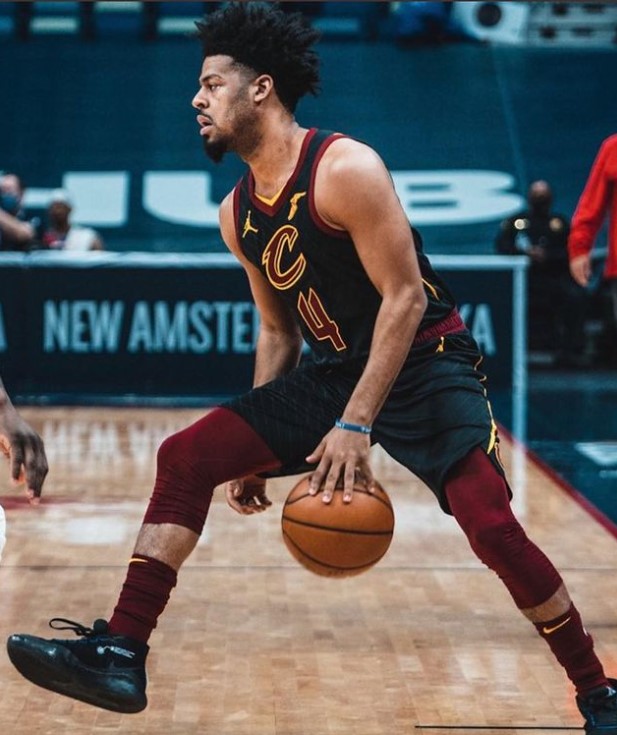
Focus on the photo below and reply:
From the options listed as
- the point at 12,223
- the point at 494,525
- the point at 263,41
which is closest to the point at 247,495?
the point at 494,525

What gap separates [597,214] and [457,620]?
2.82 meters

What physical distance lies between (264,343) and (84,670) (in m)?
1.14

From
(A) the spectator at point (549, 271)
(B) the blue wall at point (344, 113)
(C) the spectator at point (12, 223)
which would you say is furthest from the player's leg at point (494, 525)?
(B) the blue wall at point (344, 113)

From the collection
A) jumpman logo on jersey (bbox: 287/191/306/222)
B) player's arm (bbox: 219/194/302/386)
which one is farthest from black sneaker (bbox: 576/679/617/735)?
jumpman logo on jersey (bbox: 287/191/306/222)

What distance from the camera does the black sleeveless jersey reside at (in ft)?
13.3

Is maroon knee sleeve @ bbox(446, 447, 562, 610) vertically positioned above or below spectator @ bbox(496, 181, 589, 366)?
above

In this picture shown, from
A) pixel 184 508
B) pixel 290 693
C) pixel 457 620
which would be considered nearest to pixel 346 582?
pixel 457 620

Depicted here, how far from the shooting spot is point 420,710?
14.0 ft

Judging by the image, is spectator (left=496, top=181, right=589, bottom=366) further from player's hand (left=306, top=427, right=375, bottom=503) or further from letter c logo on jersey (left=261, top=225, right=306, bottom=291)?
player's hand (left=306, top=427, right=375, bottom=503)

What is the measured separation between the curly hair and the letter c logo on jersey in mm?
358

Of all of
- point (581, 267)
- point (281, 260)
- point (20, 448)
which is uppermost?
point (281, 260)

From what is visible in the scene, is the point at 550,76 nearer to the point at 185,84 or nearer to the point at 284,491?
the point at 185,84

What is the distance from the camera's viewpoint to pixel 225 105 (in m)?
4.09

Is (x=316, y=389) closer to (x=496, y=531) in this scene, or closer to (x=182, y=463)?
(x=182, y=463)
